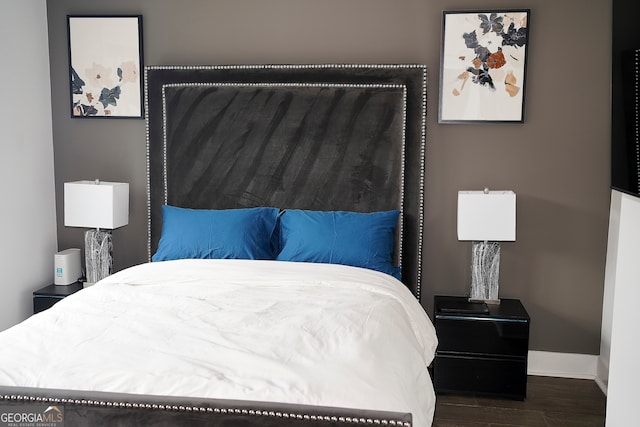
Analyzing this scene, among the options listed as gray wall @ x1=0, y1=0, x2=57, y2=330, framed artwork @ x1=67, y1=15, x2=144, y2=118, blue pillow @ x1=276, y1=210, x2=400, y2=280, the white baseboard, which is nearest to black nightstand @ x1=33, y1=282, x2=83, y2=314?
gray wall @ x1=0, y1=0, x2=57, y2=330

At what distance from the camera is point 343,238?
11.5 ft

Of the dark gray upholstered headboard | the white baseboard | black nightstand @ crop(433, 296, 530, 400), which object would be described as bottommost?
the white baseboard

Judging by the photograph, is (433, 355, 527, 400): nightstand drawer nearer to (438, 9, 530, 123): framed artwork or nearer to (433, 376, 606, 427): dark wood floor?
(433, 376, 606, 427): dark wood floor

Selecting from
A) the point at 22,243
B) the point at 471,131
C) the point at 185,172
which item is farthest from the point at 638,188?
the point at 22,243

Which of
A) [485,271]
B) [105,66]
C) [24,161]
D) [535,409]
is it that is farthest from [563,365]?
[24,161]

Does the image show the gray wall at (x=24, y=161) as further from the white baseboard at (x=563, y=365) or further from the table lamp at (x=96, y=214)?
the white baseboard at (x=563, y=365)

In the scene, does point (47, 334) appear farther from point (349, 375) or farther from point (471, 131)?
point (471, 131)

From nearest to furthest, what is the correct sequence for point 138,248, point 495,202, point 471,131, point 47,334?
point 47,334 → point 495,202 → point 471,131 → point 138,248

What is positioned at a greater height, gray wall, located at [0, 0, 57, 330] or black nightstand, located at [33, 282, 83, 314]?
gray wall, located at [0, 0, 57, 330]

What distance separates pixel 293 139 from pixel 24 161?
1680 millimetres

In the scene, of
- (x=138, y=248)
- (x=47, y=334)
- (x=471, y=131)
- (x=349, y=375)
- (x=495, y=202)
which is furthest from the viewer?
(x=138, y=248)

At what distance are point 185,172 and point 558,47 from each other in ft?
7.69

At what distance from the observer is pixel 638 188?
262 cm

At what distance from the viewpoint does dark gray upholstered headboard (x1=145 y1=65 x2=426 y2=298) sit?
3.73m
